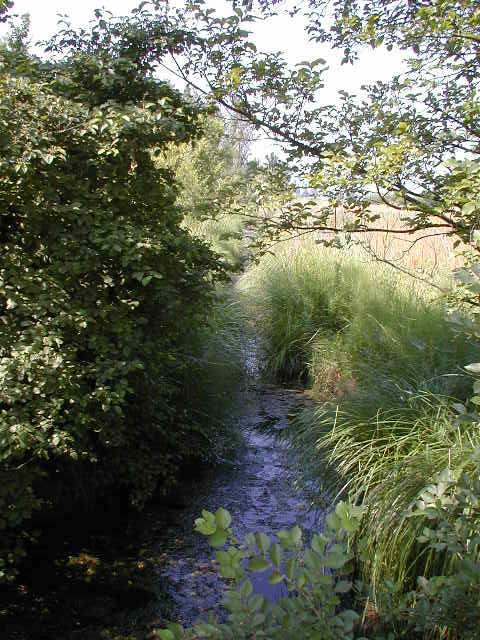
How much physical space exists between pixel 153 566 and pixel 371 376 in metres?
2.18

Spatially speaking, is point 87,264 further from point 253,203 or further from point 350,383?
point 350,383

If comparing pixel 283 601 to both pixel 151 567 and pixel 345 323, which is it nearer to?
pixel 151 567

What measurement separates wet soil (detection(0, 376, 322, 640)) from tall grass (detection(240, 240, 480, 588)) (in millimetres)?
441

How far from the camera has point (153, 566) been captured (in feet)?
12.6

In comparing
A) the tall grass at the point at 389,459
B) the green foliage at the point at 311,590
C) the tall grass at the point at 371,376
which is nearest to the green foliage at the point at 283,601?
the green foliage at the point at 311,590

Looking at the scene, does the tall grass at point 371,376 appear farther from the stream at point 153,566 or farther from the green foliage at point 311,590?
the stream at point 153,566

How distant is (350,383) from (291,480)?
1306 mm

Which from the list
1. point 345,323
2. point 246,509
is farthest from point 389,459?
point 345,323

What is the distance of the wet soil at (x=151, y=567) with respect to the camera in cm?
331

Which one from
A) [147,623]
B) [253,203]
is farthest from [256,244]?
[147,623]

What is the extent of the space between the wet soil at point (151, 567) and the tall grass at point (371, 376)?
0.44 metres

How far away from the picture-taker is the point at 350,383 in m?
5.70

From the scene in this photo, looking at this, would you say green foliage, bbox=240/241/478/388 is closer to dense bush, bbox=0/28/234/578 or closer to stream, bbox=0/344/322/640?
stream, bbox=0/344/322/640

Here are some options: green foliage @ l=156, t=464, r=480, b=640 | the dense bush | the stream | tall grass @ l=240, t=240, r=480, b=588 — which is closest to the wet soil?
the stream
